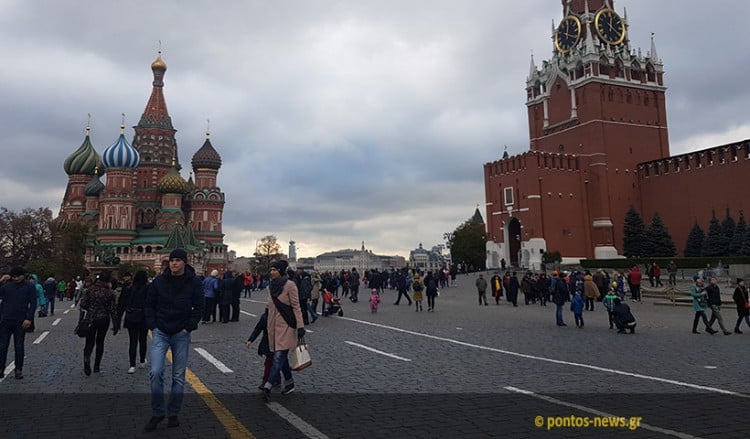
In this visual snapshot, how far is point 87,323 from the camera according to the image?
320 inches

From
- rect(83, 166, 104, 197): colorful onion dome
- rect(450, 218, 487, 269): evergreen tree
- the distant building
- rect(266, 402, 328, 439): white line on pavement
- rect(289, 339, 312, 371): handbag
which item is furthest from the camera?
the distant building

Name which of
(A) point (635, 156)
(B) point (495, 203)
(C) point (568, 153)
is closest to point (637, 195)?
(A) point (635, 156)

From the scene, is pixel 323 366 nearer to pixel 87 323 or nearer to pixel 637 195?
pixel 87 323

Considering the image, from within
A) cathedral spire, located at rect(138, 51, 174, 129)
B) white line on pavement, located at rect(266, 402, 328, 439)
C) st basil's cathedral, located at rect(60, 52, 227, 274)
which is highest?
cathedral spire, located at rect(138, 51, 174, 129)

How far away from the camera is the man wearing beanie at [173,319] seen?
5352 mm

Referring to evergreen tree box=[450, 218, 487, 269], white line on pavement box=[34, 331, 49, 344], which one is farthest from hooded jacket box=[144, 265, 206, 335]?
evergreen tree box=[450, 218, 487, 269]

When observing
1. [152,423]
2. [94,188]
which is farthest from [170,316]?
[94,188]

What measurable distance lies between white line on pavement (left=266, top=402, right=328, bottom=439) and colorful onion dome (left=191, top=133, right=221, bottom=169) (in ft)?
235

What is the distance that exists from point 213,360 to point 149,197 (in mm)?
67893

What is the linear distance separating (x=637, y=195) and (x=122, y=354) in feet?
196

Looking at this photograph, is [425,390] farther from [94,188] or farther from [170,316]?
[94,188]

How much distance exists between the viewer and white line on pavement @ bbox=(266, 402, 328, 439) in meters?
5.00

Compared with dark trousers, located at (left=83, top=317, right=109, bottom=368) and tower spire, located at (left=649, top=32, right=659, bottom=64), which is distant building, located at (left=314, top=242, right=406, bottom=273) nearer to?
tower spire, located at (left=649, top=32, right=659, bottom=64)

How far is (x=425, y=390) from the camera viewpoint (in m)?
A: 6.92
